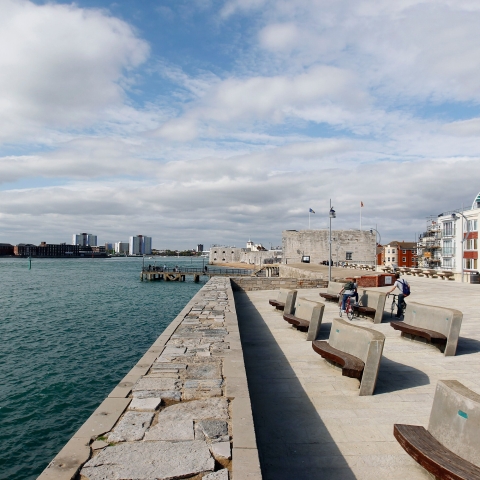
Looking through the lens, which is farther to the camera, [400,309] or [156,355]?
[400,309]

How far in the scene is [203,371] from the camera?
5516mm

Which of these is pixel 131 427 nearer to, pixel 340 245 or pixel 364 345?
pixel 364 345

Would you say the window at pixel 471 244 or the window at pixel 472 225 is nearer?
the window at pixel 471 244

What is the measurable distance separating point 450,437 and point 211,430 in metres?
2.16

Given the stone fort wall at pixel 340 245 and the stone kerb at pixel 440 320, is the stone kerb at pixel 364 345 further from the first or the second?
the stone fort wall at pixel 340 245

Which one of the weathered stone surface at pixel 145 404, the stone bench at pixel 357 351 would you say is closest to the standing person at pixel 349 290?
the stone bench at pixel 357 351

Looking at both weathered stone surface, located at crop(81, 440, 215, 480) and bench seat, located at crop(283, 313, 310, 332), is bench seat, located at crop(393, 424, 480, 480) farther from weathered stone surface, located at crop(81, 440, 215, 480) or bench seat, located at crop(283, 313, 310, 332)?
bench seat, located at crop(283, 313, 310, 332)

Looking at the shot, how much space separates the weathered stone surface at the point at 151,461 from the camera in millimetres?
3051

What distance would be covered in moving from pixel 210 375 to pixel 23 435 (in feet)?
16.6

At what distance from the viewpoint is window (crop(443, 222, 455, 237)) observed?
48312 millimetres

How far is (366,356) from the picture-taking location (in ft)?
18.9

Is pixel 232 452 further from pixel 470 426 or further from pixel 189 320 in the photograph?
pixel 189 320

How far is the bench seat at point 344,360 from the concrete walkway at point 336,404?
1.02 ft

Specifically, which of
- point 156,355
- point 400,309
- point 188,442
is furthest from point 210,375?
point 400,309
